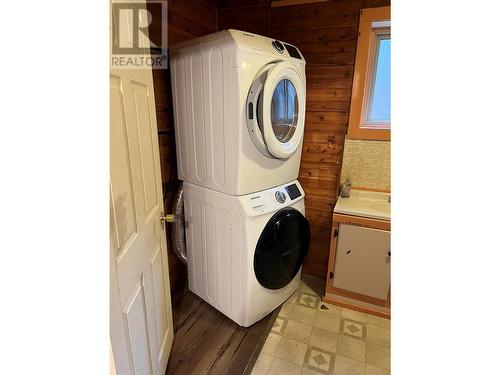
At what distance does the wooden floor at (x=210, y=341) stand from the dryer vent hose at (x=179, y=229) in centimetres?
39

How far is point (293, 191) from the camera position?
70.1 inches

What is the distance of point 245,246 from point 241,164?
1.55ft

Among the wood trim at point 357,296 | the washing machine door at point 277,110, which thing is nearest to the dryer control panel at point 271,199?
the washing machine door at point 277,110

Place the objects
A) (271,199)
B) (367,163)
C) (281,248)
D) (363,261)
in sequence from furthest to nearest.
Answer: (367,163) → (363,261) → (281,248) → (271,199)

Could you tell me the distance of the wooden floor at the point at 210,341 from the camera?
1.50 meters

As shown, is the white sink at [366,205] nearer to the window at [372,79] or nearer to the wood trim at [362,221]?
the wood trim at [362,221]

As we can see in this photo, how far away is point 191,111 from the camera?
1585 mm

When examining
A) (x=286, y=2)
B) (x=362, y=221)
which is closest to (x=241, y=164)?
(x=362, y=221)

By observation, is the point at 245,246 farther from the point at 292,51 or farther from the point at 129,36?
the point at 292,51
